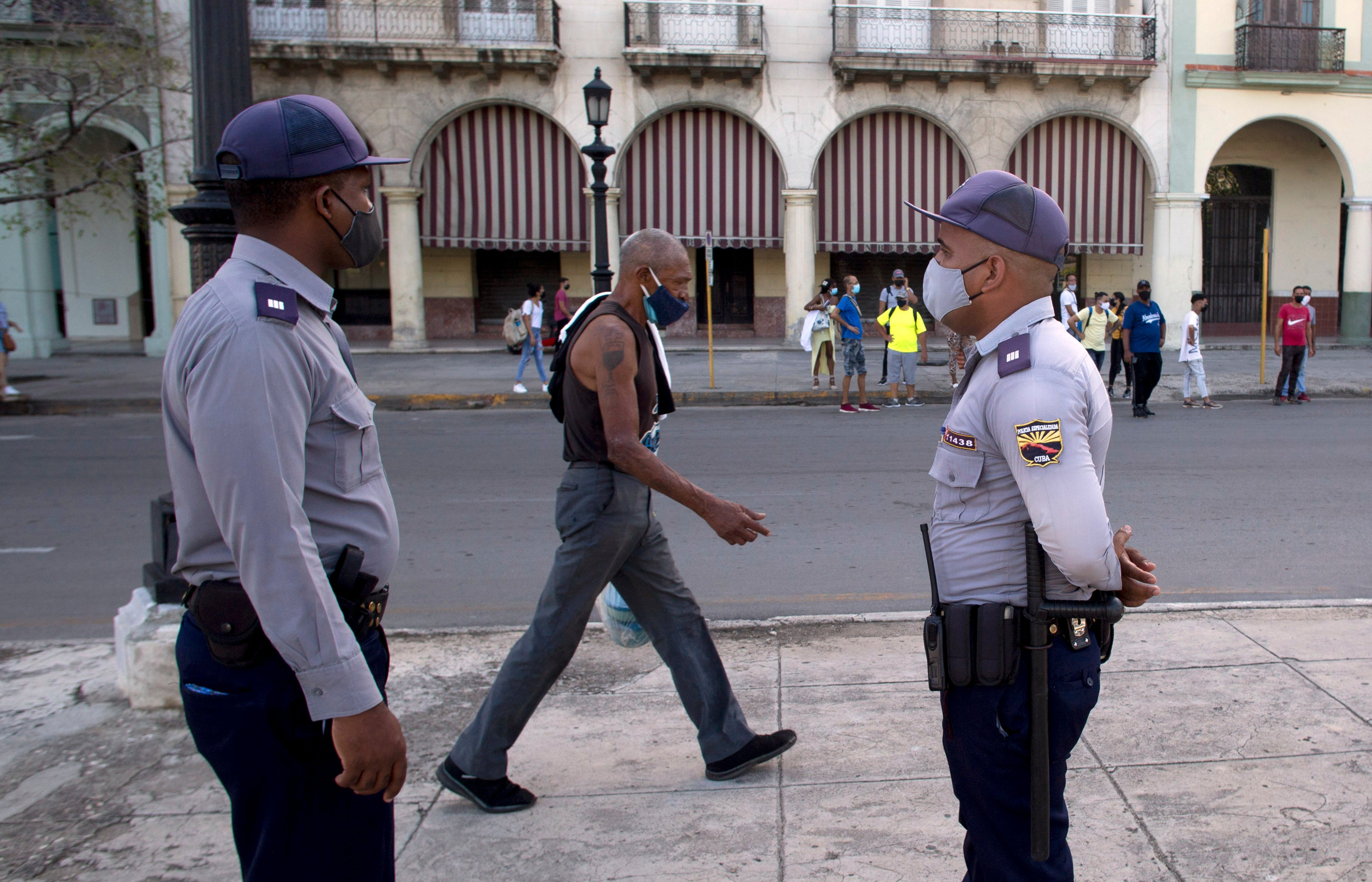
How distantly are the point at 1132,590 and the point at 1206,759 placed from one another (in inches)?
72.8

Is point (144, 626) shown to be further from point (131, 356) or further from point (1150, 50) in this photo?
point (1150, 50)

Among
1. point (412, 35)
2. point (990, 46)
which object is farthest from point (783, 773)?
point (990, 46)

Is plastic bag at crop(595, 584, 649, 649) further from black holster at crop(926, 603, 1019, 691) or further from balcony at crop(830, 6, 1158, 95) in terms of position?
balcony at crop(830, 6, 1158, 95)

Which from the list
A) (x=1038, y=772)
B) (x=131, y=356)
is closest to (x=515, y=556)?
(x=1038, y=772)

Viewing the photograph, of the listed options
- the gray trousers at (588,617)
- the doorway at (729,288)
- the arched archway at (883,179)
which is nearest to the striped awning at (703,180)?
the arched archway at (883,179)

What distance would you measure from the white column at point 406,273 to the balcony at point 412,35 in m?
2.67

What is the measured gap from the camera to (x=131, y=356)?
2136 cm

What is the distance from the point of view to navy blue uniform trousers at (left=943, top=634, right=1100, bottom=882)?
2.13 meters

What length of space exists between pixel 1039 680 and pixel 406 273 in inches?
858

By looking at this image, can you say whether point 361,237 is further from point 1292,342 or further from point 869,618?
point 1292,342

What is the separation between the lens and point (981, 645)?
6.94 ft

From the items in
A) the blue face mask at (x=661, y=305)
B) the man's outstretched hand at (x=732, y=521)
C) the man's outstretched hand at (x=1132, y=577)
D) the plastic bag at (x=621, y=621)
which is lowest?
the plastic bag at (x=621, y=621)

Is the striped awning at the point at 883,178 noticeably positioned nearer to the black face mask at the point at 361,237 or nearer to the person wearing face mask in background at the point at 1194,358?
the person wearing face mask in background at the point at 1194,358

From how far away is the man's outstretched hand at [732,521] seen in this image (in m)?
3.33
